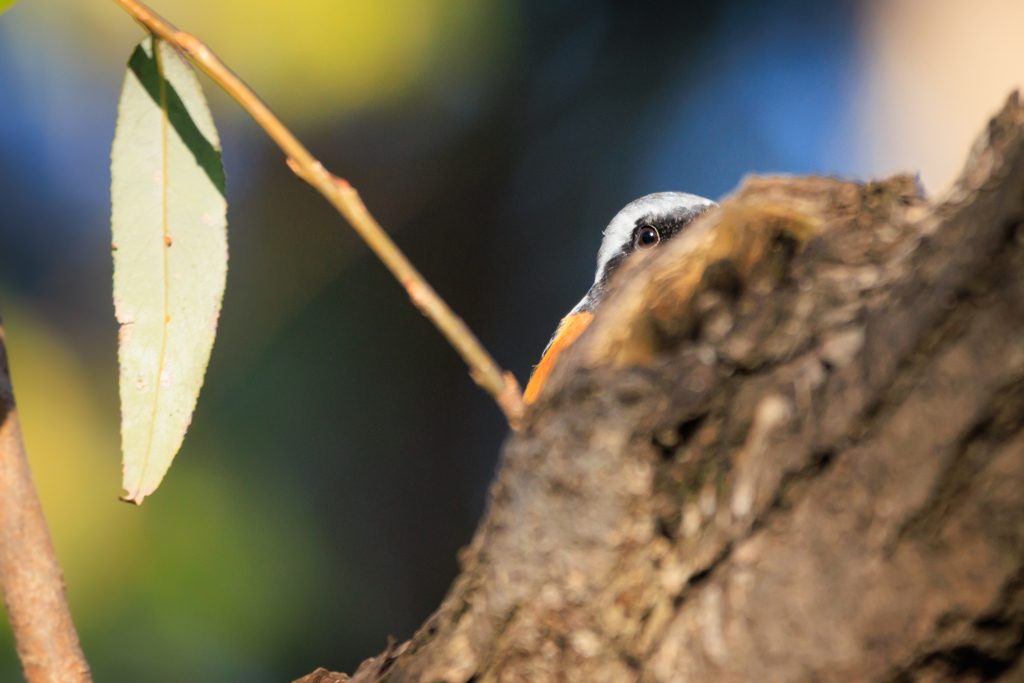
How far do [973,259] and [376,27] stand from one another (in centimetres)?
205

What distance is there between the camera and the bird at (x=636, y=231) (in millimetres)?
1236

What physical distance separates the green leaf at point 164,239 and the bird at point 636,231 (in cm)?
63

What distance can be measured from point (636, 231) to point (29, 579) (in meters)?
1.05

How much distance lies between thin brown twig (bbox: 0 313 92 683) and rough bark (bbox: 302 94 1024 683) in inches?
14.1

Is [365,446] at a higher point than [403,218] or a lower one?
lower

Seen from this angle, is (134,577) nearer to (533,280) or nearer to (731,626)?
(533,280)

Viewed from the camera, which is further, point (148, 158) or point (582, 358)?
point (148, 158)

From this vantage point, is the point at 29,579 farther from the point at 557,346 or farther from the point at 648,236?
the point at 648,236

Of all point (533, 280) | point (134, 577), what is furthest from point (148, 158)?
point (533, 280)

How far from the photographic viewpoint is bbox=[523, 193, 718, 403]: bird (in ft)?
4.06

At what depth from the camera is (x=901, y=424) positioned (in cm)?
29

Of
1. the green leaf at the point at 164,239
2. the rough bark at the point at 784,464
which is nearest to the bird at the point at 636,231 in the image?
the green leaf at the point at 164,239

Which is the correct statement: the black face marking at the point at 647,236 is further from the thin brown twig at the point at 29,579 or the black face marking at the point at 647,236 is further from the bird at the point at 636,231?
the thin brown twig at the point at 29,579

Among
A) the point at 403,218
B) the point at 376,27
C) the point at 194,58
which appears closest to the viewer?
the point at 194,58
